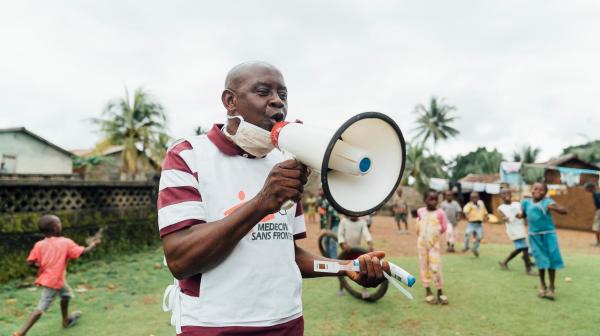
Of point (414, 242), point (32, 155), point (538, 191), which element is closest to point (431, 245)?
point (538, 191)

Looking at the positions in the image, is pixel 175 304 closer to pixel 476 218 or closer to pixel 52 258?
pixel 52 258

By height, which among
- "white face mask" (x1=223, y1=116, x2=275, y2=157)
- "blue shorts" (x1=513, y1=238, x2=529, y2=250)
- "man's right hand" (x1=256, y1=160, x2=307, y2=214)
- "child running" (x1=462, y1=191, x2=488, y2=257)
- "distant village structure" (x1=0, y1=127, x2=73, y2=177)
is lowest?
"blue shorts" (x1=513, y1=238, x2=529, y2=250)

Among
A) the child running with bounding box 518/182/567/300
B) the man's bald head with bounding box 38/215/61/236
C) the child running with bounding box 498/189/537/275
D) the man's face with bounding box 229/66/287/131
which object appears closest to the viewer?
the man's face with bounding box 229/66/287/131

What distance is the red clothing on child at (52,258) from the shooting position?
529 centimetres

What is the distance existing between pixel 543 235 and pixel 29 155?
26301 mm

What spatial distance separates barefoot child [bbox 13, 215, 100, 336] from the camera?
528cm

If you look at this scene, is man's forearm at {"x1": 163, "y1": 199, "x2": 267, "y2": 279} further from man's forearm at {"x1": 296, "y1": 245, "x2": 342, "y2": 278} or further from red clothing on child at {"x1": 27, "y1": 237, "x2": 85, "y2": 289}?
red clothing on child at {"x1": 27, "y1": 237, "x2": 85, "y2": 289}

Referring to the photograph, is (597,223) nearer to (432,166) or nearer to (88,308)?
(88,308)

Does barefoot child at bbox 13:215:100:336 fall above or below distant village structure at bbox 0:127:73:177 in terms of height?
below

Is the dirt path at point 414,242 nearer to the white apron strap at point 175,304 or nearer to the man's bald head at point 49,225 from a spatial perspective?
the man's bald head at point 49,225

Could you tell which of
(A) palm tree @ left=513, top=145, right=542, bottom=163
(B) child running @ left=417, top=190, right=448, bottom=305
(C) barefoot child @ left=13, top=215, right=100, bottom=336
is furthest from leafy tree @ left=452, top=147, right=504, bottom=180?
(C) barefoot child @ left=13, top=215, right=100, bottom=336

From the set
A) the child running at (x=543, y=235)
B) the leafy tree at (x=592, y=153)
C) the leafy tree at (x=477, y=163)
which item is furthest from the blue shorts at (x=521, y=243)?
the leafy tree at (x=477, y=163)

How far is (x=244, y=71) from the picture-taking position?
178 cm

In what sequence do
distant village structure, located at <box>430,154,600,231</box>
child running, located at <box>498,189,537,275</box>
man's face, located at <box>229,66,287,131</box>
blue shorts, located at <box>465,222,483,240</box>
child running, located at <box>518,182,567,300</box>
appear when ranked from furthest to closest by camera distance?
distant village structure, located at <box>430,154,600,231</box> → blue shorts, located at <box>465,222,483,240</box> → child running, located at <box>498,189,537,275</box> → child running, located at <box>518,182,567,300</box> → man's face, located at <box>229,66,287,131</box>
